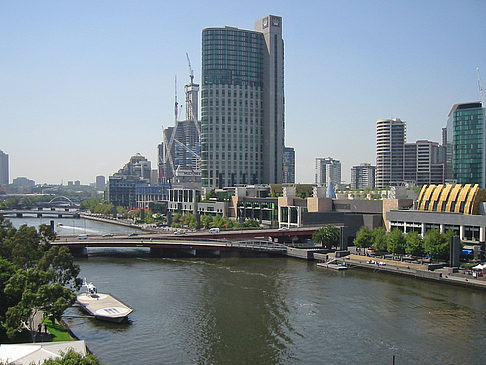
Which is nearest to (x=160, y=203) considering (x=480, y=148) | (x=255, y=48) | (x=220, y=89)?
(x=220, y=89)

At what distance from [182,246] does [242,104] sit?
65745mm

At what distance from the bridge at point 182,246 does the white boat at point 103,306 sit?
23.0m

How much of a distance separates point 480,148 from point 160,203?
7633cm

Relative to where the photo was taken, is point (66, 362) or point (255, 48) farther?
point (255, 48)

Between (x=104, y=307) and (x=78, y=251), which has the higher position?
(x=78, y=251)

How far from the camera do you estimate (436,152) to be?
554 ft

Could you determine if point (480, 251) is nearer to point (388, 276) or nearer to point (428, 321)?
point (388, 276)

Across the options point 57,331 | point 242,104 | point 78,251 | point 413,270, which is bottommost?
point 57,331

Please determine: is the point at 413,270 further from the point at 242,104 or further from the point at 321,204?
the point at 242,104

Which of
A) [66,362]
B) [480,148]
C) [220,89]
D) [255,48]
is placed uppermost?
[255,48]

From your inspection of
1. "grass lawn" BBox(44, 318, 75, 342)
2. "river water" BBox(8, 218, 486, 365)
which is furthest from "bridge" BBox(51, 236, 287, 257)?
"grass lawn" BBox(44, 318, 75, 342)

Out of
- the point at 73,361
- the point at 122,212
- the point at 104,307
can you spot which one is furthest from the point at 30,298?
the point at 122,212

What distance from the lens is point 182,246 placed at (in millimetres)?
63250

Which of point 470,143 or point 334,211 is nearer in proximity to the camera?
point 334,211
